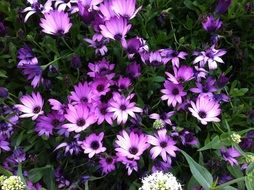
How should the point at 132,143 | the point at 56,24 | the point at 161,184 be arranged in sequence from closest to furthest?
the point at 161,184 < the point at 132,143 < the point at 56,24

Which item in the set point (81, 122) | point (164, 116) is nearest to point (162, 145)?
point (164, 116)

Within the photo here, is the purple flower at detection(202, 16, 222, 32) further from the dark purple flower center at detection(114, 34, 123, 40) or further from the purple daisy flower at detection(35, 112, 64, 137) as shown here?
the purple daisy flower at detection(35, 112, 64, 137)

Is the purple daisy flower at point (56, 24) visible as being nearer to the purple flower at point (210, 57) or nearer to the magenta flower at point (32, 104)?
the magenta flower at point (32, 104)

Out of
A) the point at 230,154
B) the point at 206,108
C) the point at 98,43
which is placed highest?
the point at 98,43

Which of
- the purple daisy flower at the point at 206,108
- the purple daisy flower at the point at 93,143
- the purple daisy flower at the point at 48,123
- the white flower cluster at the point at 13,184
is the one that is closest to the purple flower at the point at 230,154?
the purple daisy flower at the point at 206,108

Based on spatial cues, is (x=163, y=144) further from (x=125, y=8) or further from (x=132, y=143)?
(x=125, y=8)

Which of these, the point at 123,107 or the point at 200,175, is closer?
the point at 200,175
